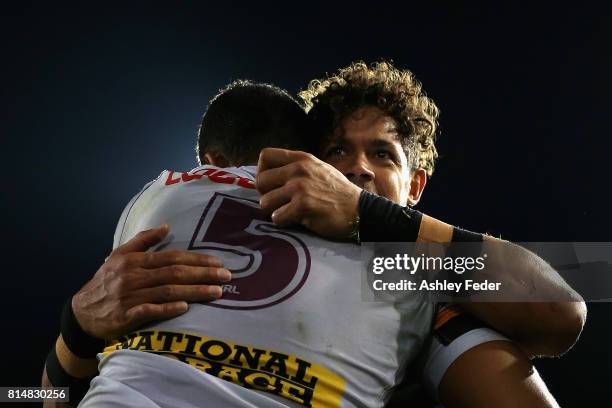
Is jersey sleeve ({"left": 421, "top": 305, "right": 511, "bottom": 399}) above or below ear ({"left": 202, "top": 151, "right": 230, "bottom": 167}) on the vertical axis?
below

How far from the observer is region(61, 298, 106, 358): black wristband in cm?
140

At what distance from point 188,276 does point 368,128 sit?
41.8 inches

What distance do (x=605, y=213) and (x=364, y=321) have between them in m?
3.71

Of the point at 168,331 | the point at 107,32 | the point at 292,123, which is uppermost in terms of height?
the point at 107,32

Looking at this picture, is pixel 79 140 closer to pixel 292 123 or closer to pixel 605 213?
pixel 292 123

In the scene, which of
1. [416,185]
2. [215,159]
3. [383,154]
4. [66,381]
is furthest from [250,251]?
[416,185]

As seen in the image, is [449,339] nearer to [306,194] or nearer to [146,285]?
[306,194]

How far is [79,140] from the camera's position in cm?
411

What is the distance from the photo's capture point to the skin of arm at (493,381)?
46.6 inches

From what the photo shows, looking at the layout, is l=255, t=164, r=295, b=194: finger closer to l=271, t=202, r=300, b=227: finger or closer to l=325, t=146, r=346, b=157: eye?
l=271, t=202, r=300, b=227: finger

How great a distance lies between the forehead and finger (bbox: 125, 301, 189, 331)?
1004mm

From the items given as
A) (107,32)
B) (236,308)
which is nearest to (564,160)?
(107,32)

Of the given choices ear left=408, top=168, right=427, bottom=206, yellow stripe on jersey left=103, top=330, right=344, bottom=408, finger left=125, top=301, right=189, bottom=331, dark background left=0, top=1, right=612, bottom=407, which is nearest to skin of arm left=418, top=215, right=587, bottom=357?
yellow stripe on jersey left=103, top=330, right=344, bottom=408

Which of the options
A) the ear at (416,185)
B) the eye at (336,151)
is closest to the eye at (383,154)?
the eye at (336,151)
